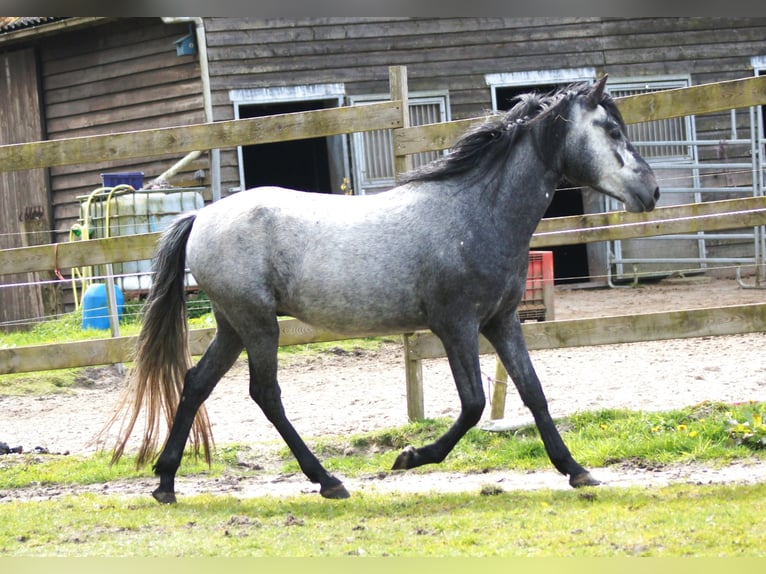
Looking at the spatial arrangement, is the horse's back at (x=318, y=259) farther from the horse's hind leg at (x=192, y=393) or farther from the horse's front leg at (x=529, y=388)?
the horse's front leg at (x=529, y=388)

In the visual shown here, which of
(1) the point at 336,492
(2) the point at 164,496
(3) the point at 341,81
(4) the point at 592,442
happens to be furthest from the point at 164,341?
(3) the point at 341,81

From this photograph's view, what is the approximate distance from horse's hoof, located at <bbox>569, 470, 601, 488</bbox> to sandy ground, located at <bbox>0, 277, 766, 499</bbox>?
0.20 metres

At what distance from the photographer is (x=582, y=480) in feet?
16.1

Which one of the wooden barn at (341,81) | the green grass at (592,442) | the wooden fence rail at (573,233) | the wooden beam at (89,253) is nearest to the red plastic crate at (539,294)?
the wooden fence rail at (573,233)

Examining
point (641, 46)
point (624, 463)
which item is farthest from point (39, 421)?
point (641, 46)

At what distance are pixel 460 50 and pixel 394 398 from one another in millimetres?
7690

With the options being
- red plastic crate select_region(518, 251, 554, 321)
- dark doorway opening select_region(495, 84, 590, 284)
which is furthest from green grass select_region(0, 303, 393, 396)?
dark doorway opening select_region(495, 84, 590, 284)

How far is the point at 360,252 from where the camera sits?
16.7 feet

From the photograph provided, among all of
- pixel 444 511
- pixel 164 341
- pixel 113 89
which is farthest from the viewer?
pixel 113 89

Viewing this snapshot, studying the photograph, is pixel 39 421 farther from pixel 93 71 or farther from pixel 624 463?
pixel 93 71

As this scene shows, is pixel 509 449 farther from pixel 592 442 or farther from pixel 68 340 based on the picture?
pixel 68 340

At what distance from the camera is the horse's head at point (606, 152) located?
503 centimetres

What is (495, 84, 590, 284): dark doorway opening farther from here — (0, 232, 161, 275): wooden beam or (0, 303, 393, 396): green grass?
(0, 232, 161, 275): wooden beam

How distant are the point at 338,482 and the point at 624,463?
1.59 metres
